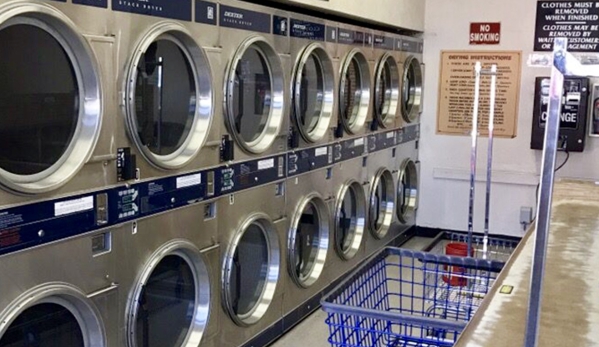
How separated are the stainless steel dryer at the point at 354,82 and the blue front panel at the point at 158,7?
1930mm

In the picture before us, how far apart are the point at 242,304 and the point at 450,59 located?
3897 mm

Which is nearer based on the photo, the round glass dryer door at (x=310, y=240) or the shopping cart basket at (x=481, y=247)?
the round glass dryer door at (x=310, y=240)

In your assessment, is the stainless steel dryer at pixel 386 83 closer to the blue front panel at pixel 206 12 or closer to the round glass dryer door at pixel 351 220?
the round glass dryer door at pixel 351 220

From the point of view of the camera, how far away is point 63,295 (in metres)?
2.38

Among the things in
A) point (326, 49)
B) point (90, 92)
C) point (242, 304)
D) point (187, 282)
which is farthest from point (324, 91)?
point (90, 92)

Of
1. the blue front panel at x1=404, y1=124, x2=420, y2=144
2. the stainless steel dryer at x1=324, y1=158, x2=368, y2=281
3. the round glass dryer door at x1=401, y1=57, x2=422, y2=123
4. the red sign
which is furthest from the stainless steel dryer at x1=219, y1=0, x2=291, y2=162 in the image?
the red sign

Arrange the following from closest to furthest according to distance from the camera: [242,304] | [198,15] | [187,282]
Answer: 1. [198,15]
2. [187,282]
3. [242,304]

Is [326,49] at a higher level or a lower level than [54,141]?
higher

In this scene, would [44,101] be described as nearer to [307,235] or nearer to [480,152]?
[307,235]

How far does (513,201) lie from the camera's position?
6715mm

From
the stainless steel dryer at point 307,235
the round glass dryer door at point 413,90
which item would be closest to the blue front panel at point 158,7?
the stainless steel dryer at point 307,235

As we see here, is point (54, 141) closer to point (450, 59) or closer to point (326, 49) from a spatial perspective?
point (326, 49)

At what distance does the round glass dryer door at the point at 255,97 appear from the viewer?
346 cm

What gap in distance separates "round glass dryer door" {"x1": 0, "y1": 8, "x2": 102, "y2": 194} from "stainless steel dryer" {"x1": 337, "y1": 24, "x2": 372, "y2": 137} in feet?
8.46
